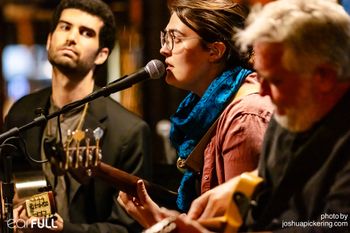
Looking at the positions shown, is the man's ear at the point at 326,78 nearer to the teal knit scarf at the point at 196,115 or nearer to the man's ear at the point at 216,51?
the teal knit scarf at the point at 196,115

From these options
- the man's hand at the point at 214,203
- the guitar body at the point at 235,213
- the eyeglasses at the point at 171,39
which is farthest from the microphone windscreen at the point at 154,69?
the guitar body at the point at 235,213

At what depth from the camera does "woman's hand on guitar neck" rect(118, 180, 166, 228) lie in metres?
2.83

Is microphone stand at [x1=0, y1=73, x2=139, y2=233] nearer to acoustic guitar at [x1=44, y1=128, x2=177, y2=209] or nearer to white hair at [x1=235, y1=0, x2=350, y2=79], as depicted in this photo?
acoustic guitar at [x1=44, y1=128, x2=177, y2=209]

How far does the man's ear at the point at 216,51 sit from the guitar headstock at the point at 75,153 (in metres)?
0.63

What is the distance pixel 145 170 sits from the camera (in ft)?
12.9

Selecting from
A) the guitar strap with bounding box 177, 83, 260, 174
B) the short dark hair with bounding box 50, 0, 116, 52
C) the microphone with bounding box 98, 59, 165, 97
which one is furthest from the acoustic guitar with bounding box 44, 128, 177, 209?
the short dark hair with bounding box 50, 0, 116, 52

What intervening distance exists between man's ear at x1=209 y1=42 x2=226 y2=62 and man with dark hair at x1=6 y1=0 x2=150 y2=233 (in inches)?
35.0

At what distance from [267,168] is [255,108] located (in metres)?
0.43

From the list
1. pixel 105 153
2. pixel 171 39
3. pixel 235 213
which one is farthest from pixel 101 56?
pixel 235 213

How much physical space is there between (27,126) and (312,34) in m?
1.19

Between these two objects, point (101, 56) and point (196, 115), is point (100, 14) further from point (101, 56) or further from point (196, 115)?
point (196, 115)

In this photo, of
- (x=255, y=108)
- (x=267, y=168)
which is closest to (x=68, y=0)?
(x=255, y=108)

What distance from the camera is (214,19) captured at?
9.98 feet

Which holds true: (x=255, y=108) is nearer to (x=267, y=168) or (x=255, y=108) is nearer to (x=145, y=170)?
(x=267, y=168)
